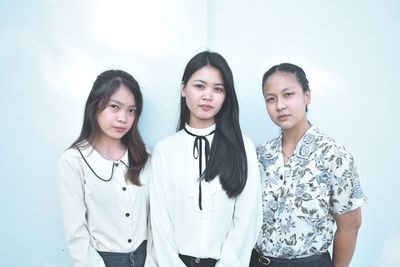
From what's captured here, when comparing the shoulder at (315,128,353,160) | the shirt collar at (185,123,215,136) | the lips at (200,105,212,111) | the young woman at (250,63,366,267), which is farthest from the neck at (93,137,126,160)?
the shoulder at (315,128,353,160)

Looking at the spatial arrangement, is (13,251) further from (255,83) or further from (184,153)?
(255,83)

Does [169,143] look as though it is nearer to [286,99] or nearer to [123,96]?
[123,96]

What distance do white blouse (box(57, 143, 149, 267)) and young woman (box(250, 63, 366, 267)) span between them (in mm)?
708

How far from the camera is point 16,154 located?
66.6 inches

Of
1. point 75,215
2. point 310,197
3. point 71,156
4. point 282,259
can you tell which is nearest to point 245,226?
point 282,259

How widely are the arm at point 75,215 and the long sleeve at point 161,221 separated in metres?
0.31

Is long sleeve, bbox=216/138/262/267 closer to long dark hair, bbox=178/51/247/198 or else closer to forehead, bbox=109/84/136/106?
long dark hair, bbox=178/51/247/198

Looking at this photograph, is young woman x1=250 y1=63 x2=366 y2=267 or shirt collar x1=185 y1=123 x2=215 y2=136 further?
shirt collar x1=185 y1=123 x2=215 y2=136

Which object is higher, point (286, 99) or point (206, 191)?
point (286, 99)

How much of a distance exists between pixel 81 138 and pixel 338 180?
4.49 ft

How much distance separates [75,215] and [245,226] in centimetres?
87

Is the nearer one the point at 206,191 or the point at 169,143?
the point at 206,191

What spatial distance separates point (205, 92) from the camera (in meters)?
1.33

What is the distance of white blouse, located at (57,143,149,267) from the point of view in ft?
4.24
